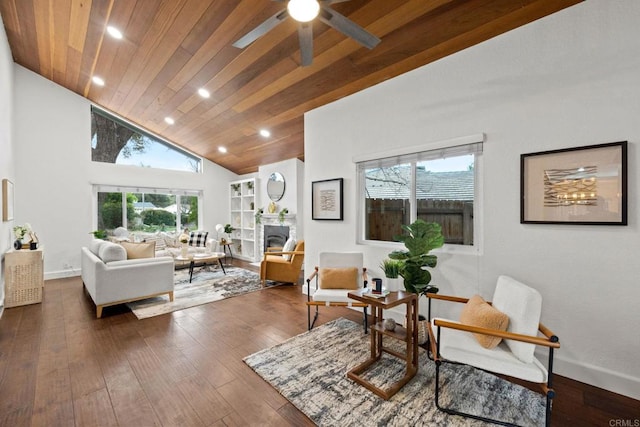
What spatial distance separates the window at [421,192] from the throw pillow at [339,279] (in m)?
0.64

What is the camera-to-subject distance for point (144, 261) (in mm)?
3637

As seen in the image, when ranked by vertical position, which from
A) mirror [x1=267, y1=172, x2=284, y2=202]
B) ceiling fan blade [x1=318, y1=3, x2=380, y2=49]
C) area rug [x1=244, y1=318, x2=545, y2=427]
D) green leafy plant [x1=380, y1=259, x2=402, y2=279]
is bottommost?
area rug [x1=244, y1=318, x2=545, y2=427]

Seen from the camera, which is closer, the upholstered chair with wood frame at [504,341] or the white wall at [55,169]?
the upholstered chair with wood frame at [504,341]

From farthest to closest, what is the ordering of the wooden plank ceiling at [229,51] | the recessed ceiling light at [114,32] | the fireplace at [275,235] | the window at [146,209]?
1. the fireplace at [275,235]
2. the window at [146,209]
3. the recessed ceiling light at [114,32]
4. the wooden plank ceiling at [229,51]

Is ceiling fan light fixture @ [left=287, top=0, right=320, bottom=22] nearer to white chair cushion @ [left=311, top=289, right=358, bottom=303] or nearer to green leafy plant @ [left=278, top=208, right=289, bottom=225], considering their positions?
white chair cushion @ [left=311, top=289, right=358, bottom=303]

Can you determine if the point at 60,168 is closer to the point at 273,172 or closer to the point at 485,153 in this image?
the point at 273,172

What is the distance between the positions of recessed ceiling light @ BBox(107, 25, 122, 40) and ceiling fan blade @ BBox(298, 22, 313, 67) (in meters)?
2.74

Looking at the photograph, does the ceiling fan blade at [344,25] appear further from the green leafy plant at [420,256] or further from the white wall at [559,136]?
the green leafy plant at [420,256]

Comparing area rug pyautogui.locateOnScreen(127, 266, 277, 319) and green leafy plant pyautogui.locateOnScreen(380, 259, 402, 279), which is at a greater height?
green leafy plant pyautogui.locateOnScreen(380, 259, 402, 279)

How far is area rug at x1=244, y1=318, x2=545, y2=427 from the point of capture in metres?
1.74

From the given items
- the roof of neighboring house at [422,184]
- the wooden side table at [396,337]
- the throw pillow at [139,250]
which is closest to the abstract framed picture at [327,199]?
the roof of neighboring house at [422,184]

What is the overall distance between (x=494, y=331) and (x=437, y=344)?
385 millimetres

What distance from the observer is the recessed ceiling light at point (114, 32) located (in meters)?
3.34

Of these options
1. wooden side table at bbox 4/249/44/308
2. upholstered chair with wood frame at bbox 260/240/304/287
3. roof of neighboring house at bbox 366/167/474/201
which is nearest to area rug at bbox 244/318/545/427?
roof of neighboring house at bbox 366/167/474/201
